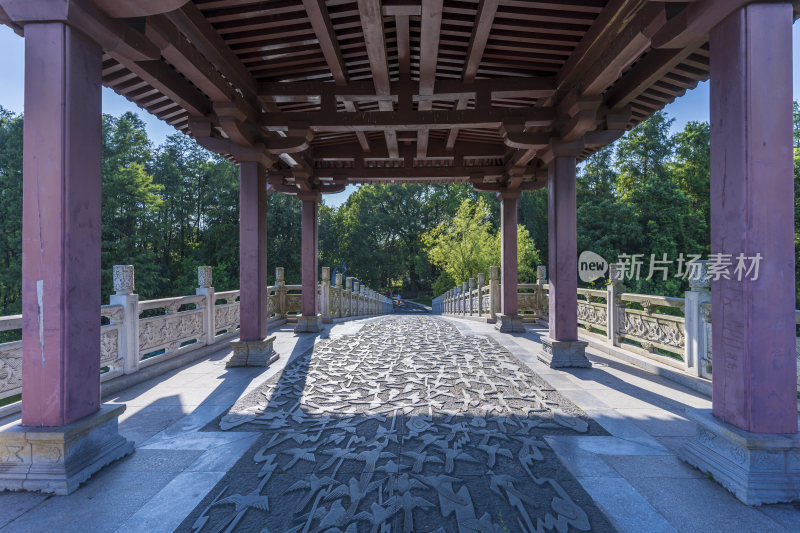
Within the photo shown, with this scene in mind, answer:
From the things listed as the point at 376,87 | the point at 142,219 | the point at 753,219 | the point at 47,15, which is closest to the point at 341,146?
the point at 376,87

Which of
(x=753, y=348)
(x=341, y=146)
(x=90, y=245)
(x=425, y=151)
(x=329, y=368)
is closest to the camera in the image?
(x=753, y=348)

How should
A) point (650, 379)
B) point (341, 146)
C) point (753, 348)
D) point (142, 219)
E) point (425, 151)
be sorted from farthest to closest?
point (142, 219)
point (341, 146)
point (425, 151)
point (650, 379)
point (753, 348)

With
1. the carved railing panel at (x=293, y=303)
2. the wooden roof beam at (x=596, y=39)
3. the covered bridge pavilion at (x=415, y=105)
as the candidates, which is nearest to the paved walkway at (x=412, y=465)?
the covered bridge pavilion at (x=415, y=105)

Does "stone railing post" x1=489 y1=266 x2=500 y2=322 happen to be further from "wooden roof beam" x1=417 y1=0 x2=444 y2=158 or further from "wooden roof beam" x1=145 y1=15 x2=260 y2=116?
"wooden roof beam" x1=145 y1=15 x2=260 y2=116

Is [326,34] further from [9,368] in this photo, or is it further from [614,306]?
[614,306]

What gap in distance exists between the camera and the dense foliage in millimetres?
19312

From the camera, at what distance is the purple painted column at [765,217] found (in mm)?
2391

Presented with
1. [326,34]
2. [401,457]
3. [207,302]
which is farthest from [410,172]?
[401,457]

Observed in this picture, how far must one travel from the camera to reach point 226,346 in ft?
23.7

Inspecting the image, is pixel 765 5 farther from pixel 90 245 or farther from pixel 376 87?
pixel 90 245

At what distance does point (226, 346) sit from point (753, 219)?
7.76m

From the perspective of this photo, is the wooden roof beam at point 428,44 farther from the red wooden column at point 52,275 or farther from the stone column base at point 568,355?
the stone column base at point 568,355

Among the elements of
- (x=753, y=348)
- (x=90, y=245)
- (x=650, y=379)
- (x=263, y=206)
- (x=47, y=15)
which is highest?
(x=47, y=15)

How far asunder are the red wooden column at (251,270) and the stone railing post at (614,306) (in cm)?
608
